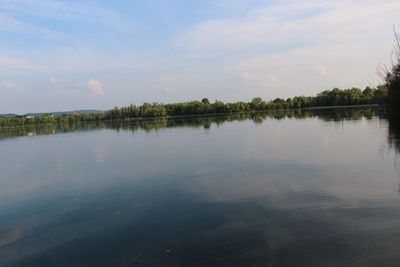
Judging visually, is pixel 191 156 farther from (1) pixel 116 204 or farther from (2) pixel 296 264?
(2) pixel 296 264

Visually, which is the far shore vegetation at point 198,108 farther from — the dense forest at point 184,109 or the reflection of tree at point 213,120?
the reflection of tree at point 213,120

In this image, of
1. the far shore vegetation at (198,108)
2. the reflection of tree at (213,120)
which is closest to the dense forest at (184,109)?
the far shore vegetation at (198,108)

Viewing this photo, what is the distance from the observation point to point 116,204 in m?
11.8

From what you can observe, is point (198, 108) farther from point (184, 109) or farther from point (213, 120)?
point (213, 120)

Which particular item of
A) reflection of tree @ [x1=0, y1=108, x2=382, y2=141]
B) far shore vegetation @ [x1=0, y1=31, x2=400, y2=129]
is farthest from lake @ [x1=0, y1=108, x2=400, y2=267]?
far shore vegetation @ [x1=0, y1=31, x2=400, y2=129]

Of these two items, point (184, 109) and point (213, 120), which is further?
point (184, 109)

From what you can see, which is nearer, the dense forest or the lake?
the lake

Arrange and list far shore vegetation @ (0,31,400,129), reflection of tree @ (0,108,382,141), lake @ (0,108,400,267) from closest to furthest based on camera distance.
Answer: lake @ (0,108,400,267)
reflection of tree @ (0,108,382,141)
far shore vegetation @ (0,31,400,129)

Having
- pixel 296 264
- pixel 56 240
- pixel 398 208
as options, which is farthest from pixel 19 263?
pixel 398 208

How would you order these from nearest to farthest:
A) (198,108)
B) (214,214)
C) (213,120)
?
(214,214) → (213,120) → (198,108)

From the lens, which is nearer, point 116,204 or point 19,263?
point 19,263

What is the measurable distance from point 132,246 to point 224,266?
2.37 m

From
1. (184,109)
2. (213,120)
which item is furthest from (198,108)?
(213,120)

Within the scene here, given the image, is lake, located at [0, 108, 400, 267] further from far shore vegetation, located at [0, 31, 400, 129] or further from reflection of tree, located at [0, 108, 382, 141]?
far shore vegetation, located at [0, 31, 400, 129]
